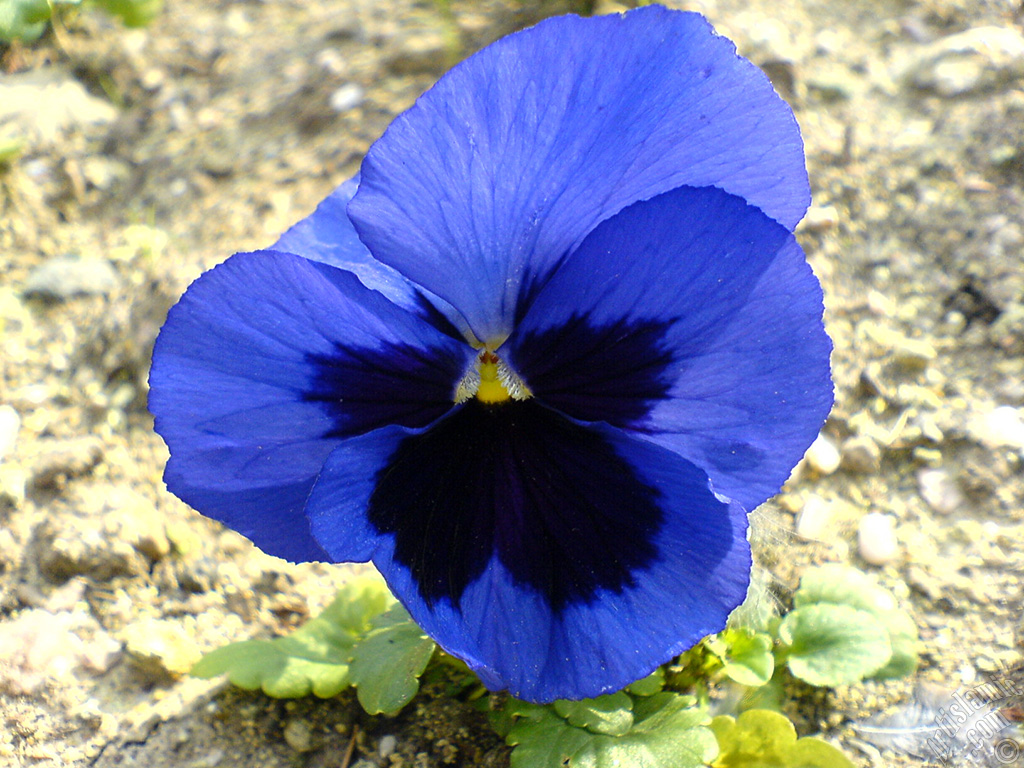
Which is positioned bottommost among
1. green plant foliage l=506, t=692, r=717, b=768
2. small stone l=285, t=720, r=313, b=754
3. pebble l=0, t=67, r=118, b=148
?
small stone l=285, t=720, r=313, b=754

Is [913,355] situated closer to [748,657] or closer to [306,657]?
[748,657]

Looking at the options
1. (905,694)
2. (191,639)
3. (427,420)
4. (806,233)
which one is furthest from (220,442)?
(806,233)

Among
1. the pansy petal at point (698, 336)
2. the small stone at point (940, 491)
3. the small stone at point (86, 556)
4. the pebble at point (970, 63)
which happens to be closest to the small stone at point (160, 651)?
the small stone at point (86, 556)

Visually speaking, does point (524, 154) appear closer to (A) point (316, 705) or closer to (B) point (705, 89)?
(B) point (705, 89)

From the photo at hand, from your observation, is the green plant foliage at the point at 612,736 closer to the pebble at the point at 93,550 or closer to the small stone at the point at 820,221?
the pebble at the point at 93,550

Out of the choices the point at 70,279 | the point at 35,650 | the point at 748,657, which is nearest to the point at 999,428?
the point at 748,657

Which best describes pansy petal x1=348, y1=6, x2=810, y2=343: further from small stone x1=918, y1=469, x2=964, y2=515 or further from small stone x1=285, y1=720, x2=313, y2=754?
small stone x1=918, y1=469, x2=964, y2=515

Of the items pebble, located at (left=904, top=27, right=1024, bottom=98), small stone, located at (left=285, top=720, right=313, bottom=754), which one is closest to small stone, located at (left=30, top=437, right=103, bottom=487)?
small stone, located at (left=285, top=720, right=313, bottom=754)
